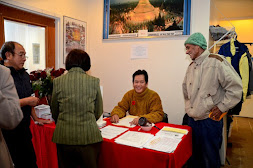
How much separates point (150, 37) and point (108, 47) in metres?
0.79

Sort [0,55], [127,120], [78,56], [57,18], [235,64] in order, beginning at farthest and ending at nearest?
[57,18] < [235,64] < [127,120] < [0,55] < [78,56]

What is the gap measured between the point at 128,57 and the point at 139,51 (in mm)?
220

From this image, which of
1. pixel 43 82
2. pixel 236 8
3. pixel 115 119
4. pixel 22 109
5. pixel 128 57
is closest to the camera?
pixel 22 109

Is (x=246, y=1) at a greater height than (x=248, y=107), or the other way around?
(x=246, y=1)

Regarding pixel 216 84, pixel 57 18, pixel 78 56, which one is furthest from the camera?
pixel 57 18

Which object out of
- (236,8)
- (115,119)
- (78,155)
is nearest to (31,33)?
(115,119)

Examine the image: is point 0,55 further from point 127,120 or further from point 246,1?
point 246,1

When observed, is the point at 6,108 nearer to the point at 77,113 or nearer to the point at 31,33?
the point at 77,113

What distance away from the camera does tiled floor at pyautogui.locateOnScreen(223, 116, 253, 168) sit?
2.88 m

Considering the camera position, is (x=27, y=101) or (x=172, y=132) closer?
(x=27, y=101)

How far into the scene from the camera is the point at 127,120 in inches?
84.7

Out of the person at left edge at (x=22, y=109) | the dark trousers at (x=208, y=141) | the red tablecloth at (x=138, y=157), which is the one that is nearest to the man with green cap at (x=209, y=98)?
the dark trousers at (x=208, y=141)

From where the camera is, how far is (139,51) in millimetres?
3225

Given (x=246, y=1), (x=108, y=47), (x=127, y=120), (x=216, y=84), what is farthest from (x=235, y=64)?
(x=246, y=1)
